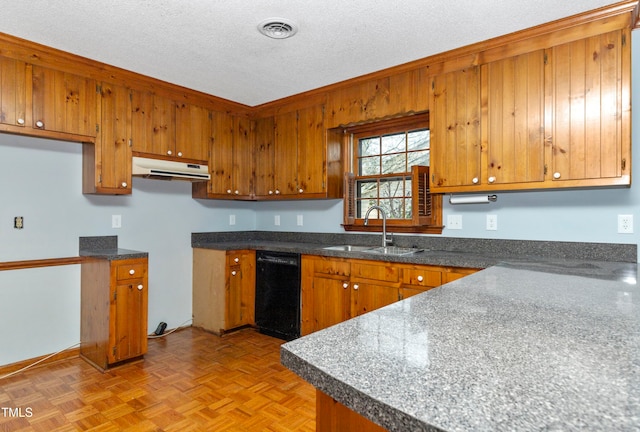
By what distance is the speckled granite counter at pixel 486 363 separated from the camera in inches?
20.7

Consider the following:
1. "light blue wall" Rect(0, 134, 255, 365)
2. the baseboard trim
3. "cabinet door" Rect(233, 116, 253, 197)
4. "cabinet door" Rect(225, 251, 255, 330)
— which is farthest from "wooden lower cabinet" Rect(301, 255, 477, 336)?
the baseboard trim

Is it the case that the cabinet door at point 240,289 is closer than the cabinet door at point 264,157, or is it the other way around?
the cabinet door at point 240,289

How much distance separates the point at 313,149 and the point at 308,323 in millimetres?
1631

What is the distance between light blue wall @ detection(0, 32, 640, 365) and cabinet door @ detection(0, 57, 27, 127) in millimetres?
359

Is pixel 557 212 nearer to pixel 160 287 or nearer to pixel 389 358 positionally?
pixel 389 358

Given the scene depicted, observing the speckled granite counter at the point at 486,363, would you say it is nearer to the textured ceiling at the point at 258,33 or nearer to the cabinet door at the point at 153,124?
the textured ceiling at the point at 258,33

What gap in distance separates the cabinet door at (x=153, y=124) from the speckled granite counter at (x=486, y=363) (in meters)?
2.88

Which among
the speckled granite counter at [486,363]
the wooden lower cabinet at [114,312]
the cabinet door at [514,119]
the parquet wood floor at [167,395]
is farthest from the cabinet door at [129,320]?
the cabinet door at [514,119]

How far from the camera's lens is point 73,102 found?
2.81 metres

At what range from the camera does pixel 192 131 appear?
11.9 ft

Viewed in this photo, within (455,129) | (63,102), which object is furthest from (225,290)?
(455,129)

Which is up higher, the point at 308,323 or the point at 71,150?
the point at 71,150

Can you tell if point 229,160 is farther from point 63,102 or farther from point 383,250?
point 383,250

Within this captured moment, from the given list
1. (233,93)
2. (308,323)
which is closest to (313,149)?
(233,93)
